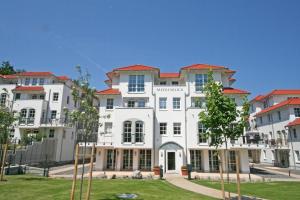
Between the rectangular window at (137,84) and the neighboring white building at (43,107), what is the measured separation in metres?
12.4

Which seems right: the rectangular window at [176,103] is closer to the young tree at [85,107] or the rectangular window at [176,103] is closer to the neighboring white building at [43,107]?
the neighboring white building at [43,107]

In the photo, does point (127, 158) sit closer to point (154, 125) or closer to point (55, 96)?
point (154, 125)

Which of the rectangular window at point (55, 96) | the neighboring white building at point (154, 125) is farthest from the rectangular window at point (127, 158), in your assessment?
the rectangular window at point (55, 96)

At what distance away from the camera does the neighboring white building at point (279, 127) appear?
3806 cm

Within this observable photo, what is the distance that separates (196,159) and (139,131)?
29.6ft

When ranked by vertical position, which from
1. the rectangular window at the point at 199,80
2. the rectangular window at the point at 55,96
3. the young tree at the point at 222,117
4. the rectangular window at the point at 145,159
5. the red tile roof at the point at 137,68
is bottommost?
the rectangular window at the point at 145,159

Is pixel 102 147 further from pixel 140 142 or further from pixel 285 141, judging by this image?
pixel 285 141

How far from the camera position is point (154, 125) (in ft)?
105

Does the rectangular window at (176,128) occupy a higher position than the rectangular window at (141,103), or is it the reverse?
the rectangular window at (141,103)

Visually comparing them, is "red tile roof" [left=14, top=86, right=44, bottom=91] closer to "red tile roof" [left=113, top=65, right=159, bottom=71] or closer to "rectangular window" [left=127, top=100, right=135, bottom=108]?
"red tile roof" [left=113, top=65, right=159, bottom=71]

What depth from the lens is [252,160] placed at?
53.2 m

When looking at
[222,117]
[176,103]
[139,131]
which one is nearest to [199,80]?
[176,103]

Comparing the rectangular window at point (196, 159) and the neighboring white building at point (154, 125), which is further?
the rectangular window at point (196, 159)

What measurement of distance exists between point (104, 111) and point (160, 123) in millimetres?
8658
